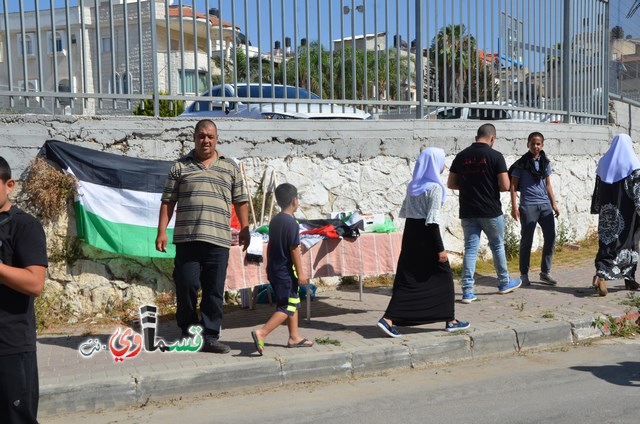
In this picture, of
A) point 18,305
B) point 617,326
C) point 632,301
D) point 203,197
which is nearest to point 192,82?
point 203,197

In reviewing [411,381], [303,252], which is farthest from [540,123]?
[411,381]

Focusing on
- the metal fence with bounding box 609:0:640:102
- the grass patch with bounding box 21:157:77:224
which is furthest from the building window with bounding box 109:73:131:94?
the metal fence with bounding box 609:0:640:102

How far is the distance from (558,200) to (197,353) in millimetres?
7391

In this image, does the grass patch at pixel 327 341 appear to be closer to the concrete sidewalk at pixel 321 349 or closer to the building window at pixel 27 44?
the concrete sidewalk at pixel 321 349

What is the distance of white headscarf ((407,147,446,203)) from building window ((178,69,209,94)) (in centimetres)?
278

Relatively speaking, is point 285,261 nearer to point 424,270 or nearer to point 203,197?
point 203,197

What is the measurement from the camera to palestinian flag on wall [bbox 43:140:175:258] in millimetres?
7574

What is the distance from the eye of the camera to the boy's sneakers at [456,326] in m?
6.99

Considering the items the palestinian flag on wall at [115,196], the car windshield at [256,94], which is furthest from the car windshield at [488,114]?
the palestinian flag on wall at [115,196]

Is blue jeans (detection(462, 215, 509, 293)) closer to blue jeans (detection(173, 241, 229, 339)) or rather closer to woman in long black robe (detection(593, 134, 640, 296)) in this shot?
woman in long black robe (detection(593, 134, 640, 296))

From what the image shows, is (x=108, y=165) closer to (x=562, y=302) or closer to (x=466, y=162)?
(x=466, y=162)

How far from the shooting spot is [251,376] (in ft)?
19.4

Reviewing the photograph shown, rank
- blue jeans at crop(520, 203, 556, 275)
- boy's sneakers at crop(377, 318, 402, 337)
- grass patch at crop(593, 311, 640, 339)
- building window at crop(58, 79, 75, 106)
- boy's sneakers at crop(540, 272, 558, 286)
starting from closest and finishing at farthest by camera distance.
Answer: boy's sneakers at crop(377, 318, 402, 337) → grass patch at crop(593, 311, 640, 339) → building window at crop(58, 79, 75, 106) → blue jeans at crop(520, 203, 556, 275) → boy's sneakers at crop(540, 272, 558, 286)

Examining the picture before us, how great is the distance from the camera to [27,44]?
749 cm
